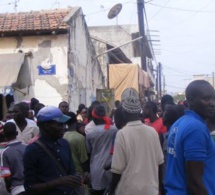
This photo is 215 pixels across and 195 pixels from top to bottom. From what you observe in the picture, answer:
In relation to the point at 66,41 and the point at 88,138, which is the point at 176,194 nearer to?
the point at 88,138

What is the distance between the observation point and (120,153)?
5.09 meters

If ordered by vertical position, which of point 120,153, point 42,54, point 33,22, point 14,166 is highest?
point 33,22

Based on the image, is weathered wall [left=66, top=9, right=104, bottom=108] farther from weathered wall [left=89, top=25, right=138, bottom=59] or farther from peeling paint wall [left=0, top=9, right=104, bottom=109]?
weathered wall [left=89, top=25, right=138, bottom=59]

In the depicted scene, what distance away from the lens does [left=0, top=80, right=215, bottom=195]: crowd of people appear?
3557mm

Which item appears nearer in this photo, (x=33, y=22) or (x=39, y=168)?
(x=39, y=168)

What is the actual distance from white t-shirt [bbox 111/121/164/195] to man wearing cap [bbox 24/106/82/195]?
33.4 inches

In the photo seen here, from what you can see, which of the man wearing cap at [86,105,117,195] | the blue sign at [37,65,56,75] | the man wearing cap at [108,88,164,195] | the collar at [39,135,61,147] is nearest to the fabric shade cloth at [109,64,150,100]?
the blue sign at [37,65,56,75]

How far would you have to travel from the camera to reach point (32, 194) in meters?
4.21

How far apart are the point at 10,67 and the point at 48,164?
36.4 feet

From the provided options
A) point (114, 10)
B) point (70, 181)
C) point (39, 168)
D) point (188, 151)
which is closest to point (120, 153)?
point (70, 181)

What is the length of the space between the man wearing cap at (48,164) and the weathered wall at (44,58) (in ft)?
38.8

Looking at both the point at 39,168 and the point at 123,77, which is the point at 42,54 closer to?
the point at 123,77

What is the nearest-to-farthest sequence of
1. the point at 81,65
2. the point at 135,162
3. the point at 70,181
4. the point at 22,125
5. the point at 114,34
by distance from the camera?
the point at 70,181 → the point at 135,162 → the point at 22,125 → the point at 81,65 → the point at 114,34

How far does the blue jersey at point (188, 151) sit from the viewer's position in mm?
3457
